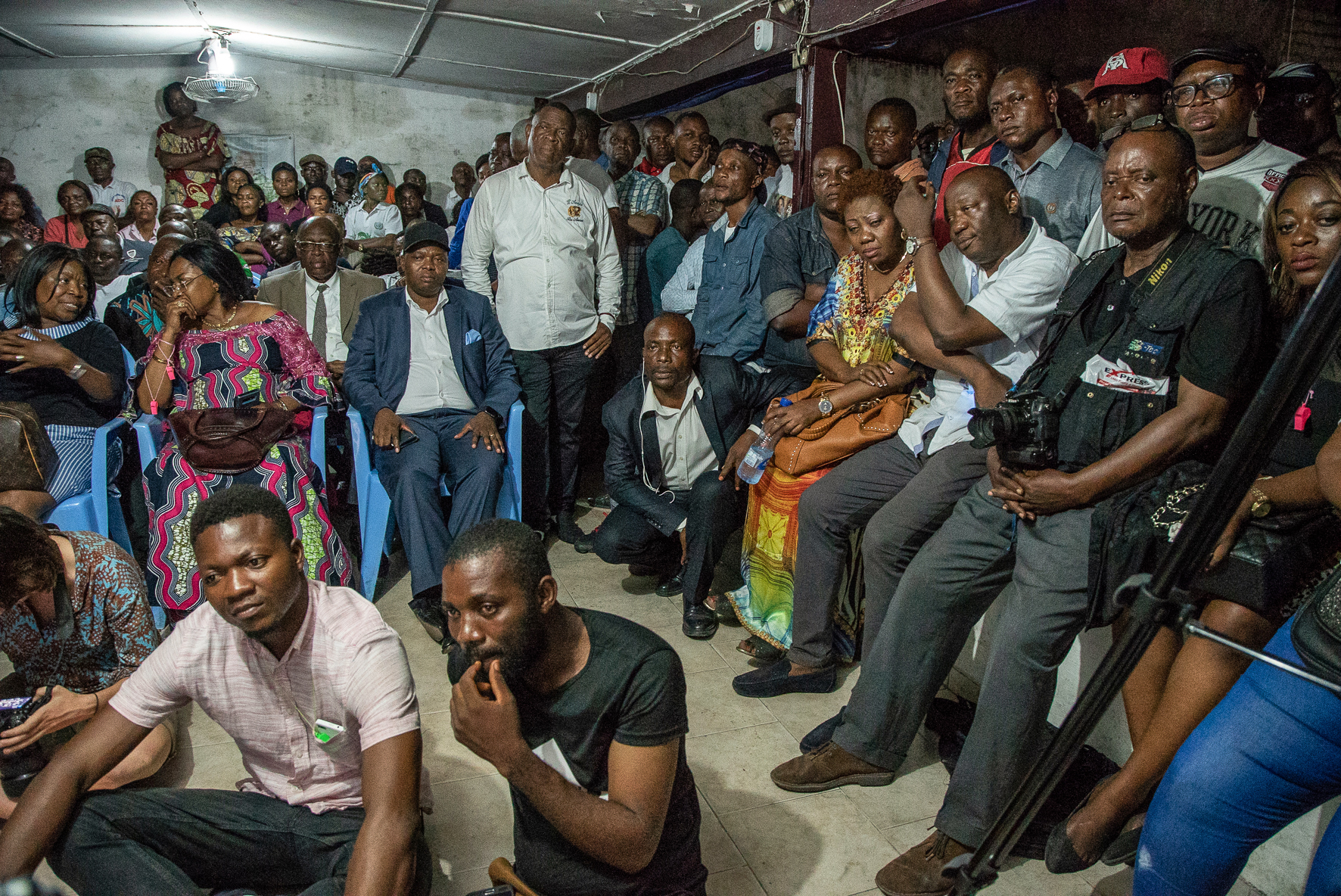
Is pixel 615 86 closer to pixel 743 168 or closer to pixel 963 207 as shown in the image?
pixel 743 168

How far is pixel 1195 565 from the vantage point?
0.83 m

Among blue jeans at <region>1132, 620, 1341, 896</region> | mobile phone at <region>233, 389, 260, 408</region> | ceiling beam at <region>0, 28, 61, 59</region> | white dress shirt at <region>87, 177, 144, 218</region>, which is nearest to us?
blue jeans at <region>1132, 620, 1341, 896</region>

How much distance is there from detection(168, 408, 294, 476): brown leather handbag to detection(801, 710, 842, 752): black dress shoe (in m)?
2.41

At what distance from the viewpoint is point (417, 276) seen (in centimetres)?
399

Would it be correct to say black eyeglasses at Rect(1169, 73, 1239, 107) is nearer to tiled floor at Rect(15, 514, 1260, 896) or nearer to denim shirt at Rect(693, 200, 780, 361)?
denim shirt at Rect(693, 200, 780, 361)

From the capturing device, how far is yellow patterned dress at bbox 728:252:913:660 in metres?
3.13

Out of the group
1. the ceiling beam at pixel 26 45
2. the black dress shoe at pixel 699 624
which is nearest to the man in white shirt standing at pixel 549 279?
the black dress shoe at pixel 699 624

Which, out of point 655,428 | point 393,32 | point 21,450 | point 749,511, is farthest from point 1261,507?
point 393,32

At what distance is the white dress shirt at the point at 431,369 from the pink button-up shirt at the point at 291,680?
218 centimetres

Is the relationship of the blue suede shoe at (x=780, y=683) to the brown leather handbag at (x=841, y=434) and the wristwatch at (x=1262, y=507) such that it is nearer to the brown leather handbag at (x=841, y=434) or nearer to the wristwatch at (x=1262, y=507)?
the brown leather handbag at (x=841, y=434)

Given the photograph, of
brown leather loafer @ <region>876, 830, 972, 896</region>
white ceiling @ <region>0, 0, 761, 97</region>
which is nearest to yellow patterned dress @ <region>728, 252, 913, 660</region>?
brown leather loafer @ <region>876, 830, 972, 896</region>

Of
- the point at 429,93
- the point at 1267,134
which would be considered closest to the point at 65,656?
the point at 1267,134

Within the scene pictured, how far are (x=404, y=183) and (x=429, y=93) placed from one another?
238 centimetres

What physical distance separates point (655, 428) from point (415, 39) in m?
5.16
